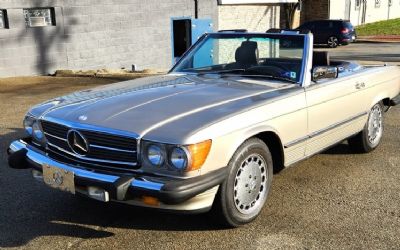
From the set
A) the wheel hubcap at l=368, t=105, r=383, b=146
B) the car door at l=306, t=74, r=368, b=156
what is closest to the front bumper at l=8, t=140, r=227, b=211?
the car door at l=306, t=74, r=368, b=156

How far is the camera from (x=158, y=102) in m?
4.16

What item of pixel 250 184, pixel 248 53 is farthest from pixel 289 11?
pixel 250 184

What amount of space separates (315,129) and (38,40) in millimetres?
11474

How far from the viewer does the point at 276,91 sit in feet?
14.9

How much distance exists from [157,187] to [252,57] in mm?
2221

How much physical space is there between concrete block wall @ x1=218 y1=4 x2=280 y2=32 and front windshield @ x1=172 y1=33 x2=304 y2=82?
16034 mm

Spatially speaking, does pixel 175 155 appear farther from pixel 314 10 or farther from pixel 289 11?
pixel 314 10

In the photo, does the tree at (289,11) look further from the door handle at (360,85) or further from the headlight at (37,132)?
the headlight at (37,132)

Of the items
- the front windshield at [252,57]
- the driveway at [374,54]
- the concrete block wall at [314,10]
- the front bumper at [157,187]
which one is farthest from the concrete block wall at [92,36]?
the concrete block wall at [314,10]

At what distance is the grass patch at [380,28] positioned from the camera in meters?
33.3

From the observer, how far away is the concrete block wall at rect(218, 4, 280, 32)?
21.6 m

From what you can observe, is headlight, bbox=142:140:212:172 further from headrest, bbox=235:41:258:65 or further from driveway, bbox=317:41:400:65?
driveway, bbox=317:41:400:65

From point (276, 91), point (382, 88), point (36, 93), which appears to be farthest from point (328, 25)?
point (276, 91)

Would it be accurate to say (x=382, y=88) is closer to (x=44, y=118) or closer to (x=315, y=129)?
(x=315, y=129)
